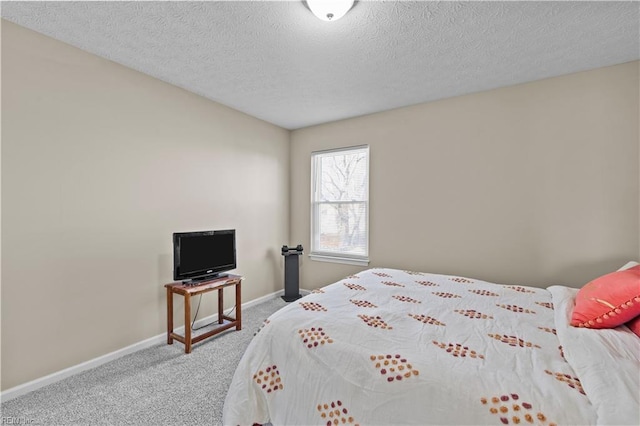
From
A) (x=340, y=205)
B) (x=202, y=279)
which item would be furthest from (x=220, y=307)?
(x=340, y=205)

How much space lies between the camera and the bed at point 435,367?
1.06m

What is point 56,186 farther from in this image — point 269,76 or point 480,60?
point 480,60

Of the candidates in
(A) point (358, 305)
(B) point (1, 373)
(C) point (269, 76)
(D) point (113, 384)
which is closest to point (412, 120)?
(C) point (269, 76)

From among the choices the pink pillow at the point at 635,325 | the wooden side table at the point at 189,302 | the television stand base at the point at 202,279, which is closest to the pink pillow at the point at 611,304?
the pink pillow at the point at 635,325

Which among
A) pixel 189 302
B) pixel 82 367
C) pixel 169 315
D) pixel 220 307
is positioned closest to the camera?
pixel 82 367

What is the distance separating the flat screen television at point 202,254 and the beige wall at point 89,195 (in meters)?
0.27

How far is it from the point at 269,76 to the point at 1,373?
9.95 feet

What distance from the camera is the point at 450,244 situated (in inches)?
131

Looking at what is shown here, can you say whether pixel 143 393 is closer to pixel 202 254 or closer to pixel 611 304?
pixel 202 254

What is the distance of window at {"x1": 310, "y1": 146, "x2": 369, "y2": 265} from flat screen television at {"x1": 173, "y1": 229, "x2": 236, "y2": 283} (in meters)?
1.45

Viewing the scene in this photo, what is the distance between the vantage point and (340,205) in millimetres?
4191

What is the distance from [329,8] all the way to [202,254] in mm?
2424

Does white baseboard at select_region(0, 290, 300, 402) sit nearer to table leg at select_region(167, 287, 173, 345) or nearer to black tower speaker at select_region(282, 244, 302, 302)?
table leg at select_region(167, 287, 173, 345)

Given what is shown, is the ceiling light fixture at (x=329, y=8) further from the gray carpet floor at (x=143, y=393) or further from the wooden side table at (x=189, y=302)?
the gray carpet floor at (x=143, y=393)
